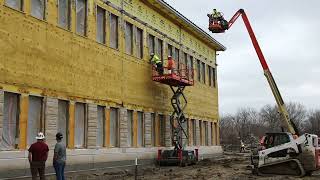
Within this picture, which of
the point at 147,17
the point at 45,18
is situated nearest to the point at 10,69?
the point at 45,18

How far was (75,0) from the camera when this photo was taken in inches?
824

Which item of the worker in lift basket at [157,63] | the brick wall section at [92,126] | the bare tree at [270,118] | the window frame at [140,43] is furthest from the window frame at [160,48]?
the bare tree at [270,118]

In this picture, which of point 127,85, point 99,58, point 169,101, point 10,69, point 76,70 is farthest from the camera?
point 169,101

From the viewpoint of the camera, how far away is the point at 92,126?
21531 mm

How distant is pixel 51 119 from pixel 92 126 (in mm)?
3174

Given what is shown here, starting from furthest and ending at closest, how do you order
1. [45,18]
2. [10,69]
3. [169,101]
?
[169,101] < [45,18] < [10,69]

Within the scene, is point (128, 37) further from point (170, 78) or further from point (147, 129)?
point (147, 129)

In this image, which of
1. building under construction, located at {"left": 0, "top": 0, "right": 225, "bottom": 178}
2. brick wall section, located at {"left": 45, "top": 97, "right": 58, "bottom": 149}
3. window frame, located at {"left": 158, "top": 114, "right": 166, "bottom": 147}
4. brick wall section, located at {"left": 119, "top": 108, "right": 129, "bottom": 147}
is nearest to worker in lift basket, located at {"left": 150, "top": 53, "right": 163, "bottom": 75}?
building under construction, located at {"left": 0, "top": 0, "right": 225, "bottom": 178}

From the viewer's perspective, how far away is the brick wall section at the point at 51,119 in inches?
724

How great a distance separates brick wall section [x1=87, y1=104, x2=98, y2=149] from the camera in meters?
21.2

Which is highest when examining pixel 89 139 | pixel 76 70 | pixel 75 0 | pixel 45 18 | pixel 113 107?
pixel 75 0

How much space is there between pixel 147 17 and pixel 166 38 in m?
3.33

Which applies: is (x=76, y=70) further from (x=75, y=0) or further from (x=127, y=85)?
(x=127, y=85)

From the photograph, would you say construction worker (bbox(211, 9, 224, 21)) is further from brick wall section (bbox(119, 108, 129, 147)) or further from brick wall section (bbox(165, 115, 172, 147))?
brick wall section (bbox(119, 108, 129, 147))
